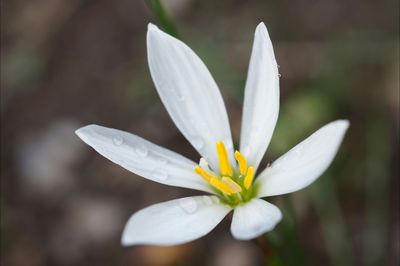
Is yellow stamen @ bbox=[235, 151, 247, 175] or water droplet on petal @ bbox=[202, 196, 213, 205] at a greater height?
yellow stamen @ bbox=[235, 151, 247, 175]

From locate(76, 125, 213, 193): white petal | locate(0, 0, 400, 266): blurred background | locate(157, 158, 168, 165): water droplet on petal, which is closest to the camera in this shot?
locate(76, 125, 213, 193): white petal

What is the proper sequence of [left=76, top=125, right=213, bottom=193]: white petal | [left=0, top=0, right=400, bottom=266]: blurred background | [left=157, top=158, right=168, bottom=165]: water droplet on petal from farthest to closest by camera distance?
1. [left=0, top=0, right=400, bottom=266]: blurred background
2. [left=157, top=158, right=168, bottom=165]: water droplet on petal
3. [left=76, top=125, right=213, bottom=193]: white petal

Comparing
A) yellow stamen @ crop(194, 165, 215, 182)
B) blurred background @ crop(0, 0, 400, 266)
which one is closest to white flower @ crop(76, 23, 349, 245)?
yellow stamen @ crop(194, 165, 215, 182)

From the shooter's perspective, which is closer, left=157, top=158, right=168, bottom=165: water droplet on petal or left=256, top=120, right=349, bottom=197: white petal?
left=256, top=120, right=349, bottom=197: white petal

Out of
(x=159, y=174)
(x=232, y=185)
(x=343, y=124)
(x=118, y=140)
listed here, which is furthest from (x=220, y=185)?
(x=343, y=124)

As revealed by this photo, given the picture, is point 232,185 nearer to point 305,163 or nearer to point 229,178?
point 229,178

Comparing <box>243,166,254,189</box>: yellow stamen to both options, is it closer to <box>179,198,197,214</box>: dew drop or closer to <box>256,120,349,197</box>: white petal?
<box>256,120,349,197</box>: white petal
